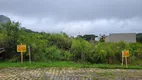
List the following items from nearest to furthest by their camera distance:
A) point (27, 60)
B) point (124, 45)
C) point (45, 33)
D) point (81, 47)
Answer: point (27, 60) < point (81, 47) < point (124, 45) < point (45, 33)

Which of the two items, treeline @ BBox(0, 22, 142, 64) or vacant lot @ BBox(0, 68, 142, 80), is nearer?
vacant lot @ BBox(0, 68, 142, 80)

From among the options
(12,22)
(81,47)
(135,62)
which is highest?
(12,22)

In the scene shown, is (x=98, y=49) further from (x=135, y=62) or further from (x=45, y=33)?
(x=45, y=33)

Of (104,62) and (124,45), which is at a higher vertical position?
(124,45)

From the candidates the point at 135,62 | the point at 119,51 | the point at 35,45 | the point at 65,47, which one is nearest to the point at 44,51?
the point at 35,45

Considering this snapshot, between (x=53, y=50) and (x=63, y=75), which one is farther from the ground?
(x=53, y=50)

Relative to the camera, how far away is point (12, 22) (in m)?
15.2

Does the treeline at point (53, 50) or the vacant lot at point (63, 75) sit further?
the treeline at point (53, 50)

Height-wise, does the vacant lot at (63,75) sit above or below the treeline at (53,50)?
below

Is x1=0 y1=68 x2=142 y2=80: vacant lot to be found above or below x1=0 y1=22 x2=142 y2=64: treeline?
below

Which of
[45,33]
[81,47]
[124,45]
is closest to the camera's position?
[81,47]

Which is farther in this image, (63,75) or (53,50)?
(53,50)

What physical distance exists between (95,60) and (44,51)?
11.9ft

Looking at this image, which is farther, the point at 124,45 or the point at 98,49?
the point at 124,45
